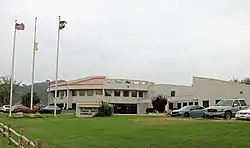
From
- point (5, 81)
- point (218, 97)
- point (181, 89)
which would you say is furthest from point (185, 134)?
point (5, 81)

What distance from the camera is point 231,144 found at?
17375 mm

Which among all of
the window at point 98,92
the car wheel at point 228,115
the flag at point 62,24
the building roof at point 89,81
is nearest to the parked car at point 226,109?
the car wheel at point 228,115

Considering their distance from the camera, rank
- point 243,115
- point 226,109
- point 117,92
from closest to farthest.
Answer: point 243,115, point 226,109, point 117,92

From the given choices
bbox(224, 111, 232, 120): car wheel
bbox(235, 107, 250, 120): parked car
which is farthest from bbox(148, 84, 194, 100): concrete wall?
bbox(235, 107, 250, 120): parked car

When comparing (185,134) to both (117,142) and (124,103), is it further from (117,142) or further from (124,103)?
(124,103)

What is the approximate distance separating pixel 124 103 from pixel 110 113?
46.1 meters

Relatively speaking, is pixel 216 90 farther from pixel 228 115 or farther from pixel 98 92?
pixel 98 92

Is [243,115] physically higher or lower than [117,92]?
lower

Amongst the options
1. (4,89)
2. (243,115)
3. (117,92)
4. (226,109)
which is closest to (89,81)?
(117,92)

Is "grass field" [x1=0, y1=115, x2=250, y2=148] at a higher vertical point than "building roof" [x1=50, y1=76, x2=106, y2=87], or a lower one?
lower

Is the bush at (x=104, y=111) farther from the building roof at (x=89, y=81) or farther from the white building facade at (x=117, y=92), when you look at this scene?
the building roof at (x=89, y=81)

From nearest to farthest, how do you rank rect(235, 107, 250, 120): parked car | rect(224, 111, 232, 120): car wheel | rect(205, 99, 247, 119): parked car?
1. rect(235, 107, 250, 120): parked car
2. rect(224, 111, 232, 120): car wheel
3. rect(205, 99, 247, 119): parked car

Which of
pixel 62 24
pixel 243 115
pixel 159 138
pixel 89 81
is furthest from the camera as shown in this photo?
pixel 89 81

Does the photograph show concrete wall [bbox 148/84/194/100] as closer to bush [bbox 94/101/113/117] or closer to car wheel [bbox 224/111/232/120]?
bush [bbox 94/101/113/117]
